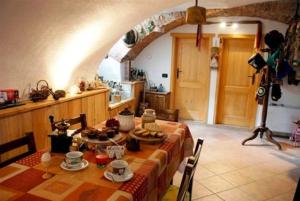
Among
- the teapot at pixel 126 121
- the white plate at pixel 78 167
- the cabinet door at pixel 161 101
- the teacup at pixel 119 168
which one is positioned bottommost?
the cabinet door at pixel 161 101

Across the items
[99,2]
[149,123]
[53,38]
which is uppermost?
[99,2]

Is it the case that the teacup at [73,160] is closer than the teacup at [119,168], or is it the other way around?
the teacup at [119,168]

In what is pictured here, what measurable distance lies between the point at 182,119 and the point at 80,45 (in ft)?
11.8

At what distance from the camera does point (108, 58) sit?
568 centimetres

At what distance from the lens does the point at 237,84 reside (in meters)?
5.86

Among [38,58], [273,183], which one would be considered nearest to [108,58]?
[38,58]

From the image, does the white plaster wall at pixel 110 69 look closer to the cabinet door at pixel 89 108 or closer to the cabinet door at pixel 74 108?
the cabinet door at pixel 89 108

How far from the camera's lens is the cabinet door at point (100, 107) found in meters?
4.19

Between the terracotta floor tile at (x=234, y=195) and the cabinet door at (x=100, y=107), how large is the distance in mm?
2223

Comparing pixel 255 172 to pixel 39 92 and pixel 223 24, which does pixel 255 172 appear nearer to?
pixel 39 92

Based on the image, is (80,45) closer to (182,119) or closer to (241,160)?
(241,160)

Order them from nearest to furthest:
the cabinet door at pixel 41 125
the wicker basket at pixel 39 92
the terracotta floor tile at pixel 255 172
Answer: the cabinet door at pixel 41 125
the wicker basket at pixel 39 92
the terracotta floor tile at pixel 255 172

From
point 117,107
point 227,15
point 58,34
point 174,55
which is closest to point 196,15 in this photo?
point 58,34

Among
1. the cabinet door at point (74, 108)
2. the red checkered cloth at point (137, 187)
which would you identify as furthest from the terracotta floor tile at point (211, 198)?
the cabinet door at point (74, 108)
